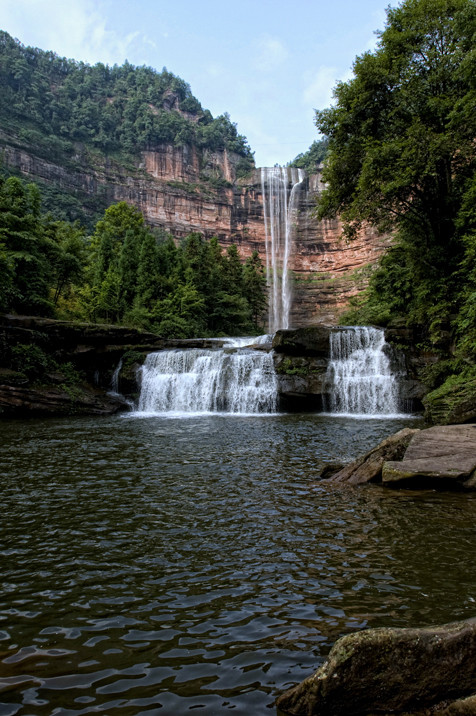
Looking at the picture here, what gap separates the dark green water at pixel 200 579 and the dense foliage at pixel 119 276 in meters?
17.6

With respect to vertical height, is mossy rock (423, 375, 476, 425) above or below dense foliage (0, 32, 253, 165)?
below

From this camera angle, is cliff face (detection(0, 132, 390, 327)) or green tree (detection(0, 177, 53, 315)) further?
cliff face (detection(0, 132, 390, 327))

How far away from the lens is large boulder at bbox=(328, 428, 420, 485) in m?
6.87

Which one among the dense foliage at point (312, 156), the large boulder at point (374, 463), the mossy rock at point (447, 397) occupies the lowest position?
the large boulder at point (374, 463)

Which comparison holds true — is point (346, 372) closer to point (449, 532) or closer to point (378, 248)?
point (449, 532)

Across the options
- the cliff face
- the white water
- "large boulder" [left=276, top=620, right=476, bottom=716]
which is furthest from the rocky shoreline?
the cliff face

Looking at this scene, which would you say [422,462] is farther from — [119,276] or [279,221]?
[279,221]

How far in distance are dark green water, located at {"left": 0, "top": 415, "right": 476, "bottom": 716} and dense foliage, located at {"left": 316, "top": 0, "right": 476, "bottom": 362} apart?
12051mm

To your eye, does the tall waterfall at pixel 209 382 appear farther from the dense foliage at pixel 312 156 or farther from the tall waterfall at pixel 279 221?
the dense foliage at pixel 312 156

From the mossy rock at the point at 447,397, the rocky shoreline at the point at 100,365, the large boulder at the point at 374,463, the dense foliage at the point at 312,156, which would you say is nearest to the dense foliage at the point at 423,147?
the mossy rock at the point at 447,397

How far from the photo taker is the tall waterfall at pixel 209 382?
1964cm

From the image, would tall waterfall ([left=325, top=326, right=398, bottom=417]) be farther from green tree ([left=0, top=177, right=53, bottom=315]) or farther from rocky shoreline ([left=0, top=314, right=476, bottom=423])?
green tree ([left=0, top=177, right=53, bottom=315])

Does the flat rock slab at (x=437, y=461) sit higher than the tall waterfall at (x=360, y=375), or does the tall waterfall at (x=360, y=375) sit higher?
the tall waterfall at (x=360, y=375)

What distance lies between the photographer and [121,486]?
6746 mm
